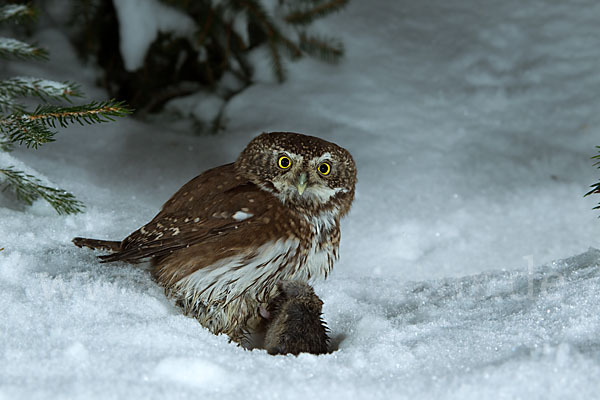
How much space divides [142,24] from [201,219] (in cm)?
204

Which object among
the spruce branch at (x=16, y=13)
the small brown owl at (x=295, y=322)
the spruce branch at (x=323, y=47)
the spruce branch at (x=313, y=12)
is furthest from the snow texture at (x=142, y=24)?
the small brown owl at (x=295, y=322)

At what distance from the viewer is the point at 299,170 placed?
7.89ft

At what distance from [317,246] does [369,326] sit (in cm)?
36

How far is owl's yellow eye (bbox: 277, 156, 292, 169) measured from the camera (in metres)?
2.42

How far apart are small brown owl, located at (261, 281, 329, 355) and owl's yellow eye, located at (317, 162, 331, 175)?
1.44 feet

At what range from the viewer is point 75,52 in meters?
4.51

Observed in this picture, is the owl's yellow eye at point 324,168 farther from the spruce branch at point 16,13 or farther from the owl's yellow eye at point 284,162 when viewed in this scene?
the spruce branch at point 16,13

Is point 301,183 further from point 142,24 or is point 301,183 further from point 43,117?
point 142,24

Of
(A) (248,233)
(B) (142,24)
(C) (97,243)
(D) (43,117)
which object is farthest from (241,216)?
(B) (142,24)

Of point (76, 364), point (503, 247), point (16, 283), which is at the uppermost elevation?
point (76, 364)

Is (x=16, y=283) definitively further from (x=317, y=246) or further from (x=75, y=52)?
(x=75, y=52)

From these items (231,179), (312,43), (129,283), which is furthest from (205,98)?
(129,283)

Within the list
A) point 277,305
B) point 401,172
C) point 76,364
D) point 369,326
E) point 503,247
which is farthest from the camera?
point 401,172

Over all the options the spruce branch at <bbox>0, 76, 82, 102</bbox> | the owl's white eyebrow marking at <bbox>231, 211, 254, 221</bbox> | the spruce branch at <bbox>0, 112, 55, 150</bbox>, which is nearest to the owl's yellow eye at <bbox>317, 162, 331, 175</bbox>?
the owl's white eyebrow marking at <bbox>231, 211, 254, 221</bbox>
